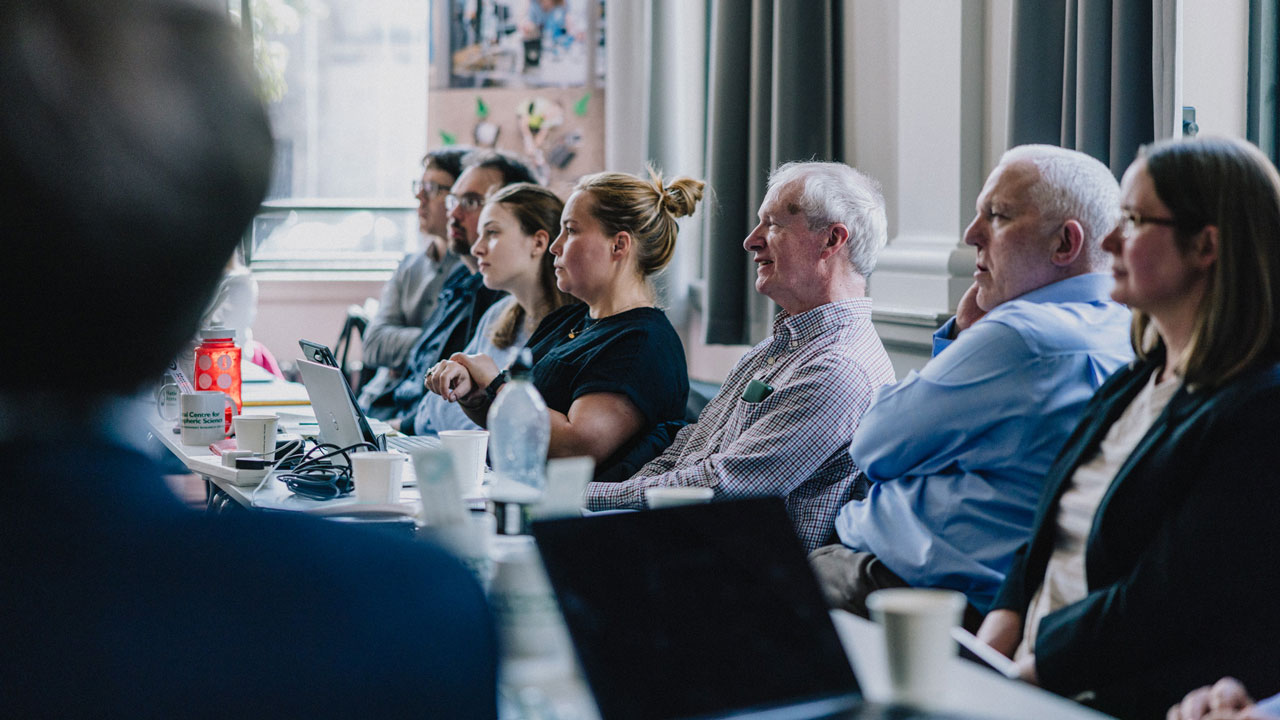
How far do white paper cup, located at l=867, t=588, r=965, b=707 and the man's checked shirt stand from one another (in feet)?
3.69

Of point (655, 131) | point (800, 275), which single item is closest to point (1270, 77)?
point (800, 275)

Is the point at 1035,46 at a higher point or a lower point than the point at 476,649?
higher

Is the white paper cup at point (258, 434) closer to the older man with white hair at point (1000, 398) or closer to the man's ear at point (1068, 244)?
the older man with white hair at point (1000, 398)

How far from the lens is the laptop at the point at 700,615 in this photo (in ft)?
2.83

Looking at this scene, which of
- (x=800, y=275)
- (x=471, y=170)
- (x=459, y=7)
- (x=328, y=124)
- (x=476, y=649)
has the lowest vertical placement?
(x=476, y=649)

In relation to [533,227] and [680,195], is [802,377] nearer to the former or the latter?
[680,195]

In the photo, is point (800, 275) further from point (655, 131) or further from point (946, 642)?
point (655, 131)

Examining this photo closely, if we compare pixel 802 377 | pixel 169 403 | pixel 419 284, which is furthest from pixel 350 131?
pixel 802 377

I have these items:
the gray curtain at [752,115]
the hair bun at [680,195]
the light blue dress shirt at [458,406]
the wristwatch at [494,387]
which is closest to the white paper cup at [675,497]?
the wristwatch at [494,387]

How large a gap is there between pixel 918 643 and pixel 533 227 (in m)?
2.50

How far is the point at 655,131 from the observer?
4.72 meters

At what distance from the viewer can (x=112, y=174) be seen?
A: 1.89 ft

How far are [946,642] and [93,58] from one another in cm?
73

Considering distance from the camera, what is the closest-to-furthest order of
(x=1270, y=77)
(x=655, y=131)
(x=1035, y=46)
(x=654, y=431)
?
(x=1270, y=77) < (x=1035, y=46) < (x=654, y=431) < (x=655, y=131)
